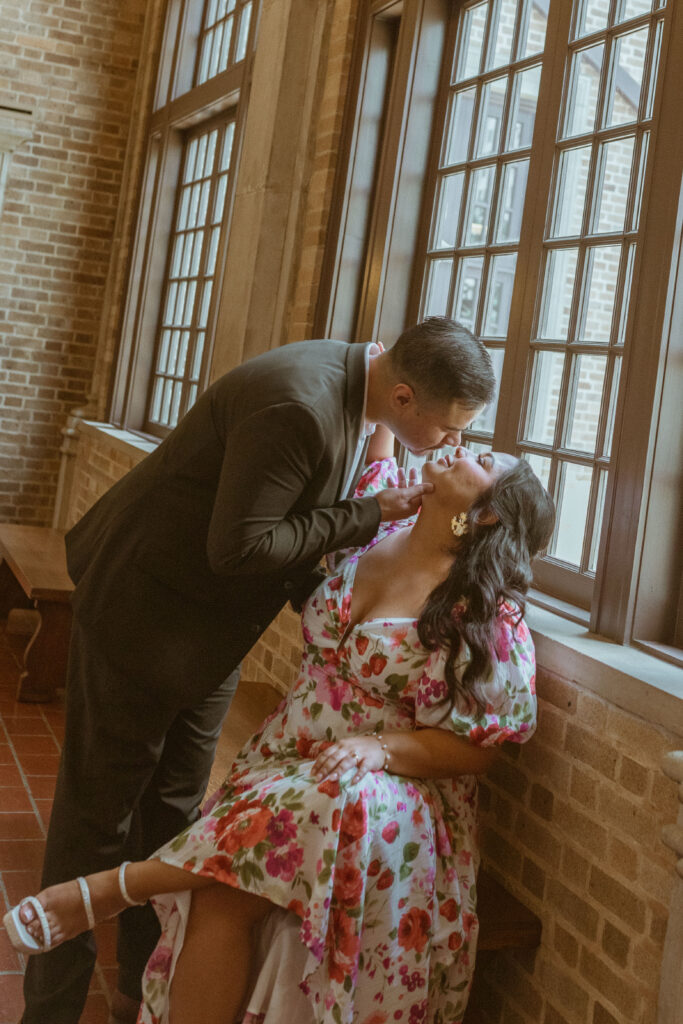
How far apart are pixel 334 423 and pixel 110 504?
64cm

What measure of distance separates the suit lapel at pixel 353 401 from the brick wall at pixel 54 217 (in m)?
5.97

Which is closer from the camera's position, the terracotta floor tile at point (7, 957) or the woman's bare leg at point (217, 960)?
the woman's bare leg at point (217, 960)

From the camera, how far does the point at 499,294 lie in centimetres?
368

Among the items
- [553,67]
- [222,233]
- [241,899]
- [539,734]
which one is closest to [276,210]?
[222,233]

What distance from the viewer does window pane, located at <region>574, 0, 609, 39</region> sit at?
10.5 feet

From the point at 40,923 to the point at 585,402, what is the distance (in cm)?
202

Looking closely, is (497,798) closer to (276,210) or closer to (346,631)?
(346,631)

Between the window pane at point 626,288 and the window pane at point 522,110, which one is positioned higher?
the window pane at point 522,110

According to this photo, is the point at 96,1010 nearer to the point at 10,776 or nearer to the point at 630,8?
the point at 10,776

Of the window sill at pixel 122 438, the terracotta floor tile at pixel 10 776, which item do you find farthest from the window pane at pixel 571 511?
the window sill at pixel 122 438

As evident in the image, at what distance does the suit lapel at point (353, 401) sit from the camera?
2.47 m

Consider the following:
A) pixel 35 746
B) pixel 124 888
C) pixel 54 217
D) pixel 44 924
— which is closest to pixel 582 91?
pixel 124 888

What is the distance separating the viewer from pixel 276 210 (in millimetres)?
4750

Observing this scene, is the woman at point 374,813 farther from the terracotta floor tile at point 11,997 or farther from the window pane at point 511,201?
the window pane at point 511,201
